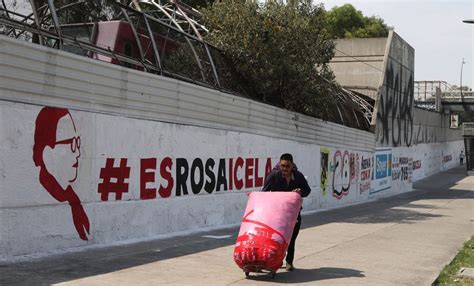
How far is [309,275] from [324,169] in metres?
13.6

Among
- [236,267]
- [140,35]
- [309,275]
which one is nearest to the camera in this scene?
[309,275]

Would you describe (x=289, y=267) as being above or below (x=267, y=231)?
below

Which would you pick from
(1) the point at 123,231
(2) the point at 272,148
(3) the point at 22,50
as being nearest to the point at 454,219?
(2) the point at 272,148

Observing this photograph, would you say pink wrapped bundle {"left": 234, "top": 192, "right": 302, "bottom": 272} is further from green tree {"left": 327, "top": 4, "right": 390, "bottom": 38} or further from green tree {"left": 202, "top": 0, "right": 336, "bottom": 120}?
green tree {"left": 327, "top": 4, "right": 390, "bottom": 38}

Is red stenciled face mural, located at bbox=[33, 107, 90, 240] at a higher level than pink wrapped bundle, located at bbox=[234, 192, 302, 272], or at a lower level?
higher

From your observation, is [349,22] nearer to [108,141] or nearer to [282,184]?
[108,141]

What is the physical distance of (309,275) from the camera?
24.8 feet

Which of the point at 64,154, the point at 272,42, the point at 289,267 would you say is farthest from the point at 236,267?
the point at 272,42

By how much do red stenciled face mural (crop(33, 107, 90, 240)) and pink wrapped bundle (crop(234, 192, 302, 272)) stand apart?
118 inches

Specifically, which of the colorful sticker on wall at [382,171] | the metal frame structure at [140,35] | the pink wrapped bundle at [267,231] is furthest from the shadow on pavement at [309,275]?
the colorful sticker on wall at [382,171]

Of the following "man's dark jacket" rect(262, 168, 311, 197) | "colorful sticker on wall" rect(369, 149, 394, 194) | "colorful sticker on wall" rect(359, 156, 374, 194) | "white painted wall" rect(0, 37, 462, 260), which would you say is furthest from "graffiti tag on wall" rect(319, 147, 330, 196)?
"man's dark jacket" rect(262, 168, 311, 197)

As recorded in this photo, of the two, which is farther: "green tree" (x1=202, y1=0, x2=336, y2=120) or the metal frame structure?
"green tree" (x1=202, y1=0, x2=336, y2=120)

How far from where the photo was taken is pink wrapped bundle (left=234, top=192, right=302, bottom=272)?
6.86 meters

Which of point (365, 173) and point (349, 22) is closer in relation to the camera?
point (365, 173)
